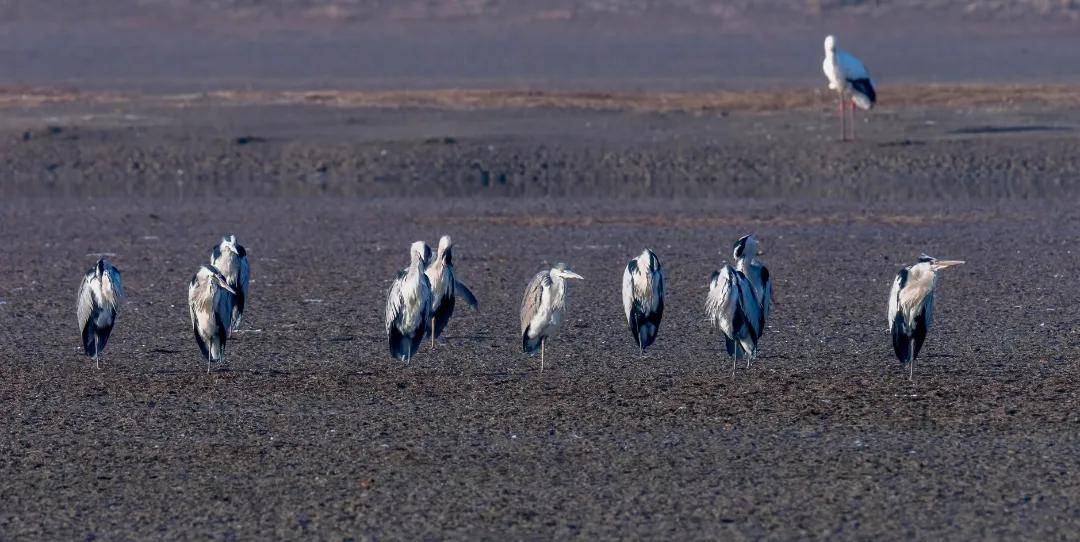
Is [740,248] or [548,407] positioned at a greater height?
[740,248]

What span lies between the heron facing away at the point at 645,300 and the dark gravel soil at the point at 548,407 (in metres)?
0.21

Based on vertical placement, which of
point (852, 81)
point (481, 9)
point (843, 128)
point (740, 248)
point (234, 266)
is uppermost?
point (481, 9)

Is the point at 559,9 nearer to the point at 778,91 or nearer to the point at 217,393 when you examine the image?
the point at 778,91

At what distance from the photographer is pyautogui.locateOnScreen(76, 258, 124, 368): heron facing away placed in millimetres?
12008

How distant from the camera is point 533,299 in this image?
1226 centimetres

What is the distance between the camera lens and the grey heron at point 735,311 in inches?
460

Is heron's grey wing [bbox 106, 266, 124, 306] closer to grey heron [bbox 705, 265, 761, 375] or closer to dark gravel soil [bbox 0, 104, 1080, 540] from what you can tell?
dark gravel soil [bbox 0, 104, 1080, 540]

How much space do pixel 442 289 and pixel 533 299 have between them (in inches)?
38.0

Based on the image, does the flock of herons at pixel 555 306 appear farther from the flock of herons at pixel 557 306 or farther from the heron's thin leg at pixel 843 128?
the heron's thin leg at pixel 843 128

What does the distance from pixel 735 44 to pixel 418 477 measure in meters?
42.7

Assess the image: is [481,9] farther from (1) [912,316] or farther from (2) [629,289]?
(1) [912,316]

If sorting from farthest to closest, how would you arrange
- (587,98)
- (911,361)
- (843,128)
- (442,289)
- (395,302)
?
1. (587,98)
2. (843,128)
3. (442,289)
4. (395,302)
5. (911,361)

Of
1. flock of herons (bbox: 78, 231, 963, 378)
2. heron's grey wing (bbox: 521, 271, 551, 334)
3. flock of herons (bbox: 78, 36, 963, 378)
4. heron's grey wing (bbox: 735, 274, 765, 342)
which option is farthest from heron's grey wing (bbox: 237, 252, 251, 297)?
heron's grey wing (bbox: 735, 274, 765, 342)

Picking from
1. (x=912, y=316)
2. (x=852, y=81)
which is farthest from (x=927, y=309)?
(x=852, y=81)
